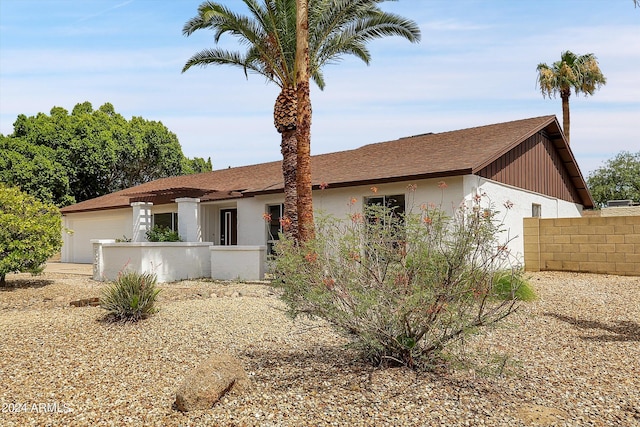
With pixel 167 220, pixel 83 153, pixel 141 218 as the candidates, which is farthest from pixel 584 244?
pixel 83 153

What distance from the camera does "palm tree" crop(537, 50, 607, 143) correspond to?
2955 cm

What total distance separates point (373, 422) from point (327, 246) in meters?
2.00

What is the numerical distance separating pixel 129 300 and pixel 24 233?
7.52m

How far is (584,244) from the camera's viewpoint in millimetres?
15719

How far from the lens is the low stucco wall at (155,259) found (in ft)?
51.6

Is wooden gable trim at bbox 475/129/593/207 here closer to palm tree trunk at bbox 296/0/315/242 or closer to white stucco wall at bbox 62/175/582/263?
white stucco wall at bbox 62/175/582/263

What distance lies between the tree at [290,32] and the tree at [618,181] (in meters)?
29.6

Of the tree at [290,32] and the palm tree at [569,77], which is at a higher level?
the palm tree at [569,77]

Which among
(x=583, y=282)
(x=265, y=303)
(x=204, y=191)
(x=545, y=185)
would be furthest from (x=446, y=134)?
(x=265, y=303)

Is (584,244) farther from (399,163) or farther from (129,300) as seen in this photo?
(129,300)

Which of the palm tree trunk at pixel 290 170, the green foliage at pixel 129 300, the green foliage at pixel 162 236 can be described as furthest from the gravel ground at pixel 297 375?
the green foliage at pixel 162 236

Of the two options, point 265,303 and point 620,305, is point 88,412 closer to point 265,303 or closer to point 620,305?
point 265,303

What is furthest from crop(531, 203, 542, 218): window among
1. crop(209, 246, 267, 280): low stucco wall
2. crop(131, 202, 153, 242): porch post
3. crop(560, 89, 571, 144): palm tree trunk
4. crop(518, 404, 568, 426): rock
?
crop(518, 404, 568, 426): rock

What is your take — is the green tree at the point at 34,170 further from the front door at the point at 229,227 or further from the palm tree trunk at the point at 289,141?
the palm tree trunk at the point at 289,141
